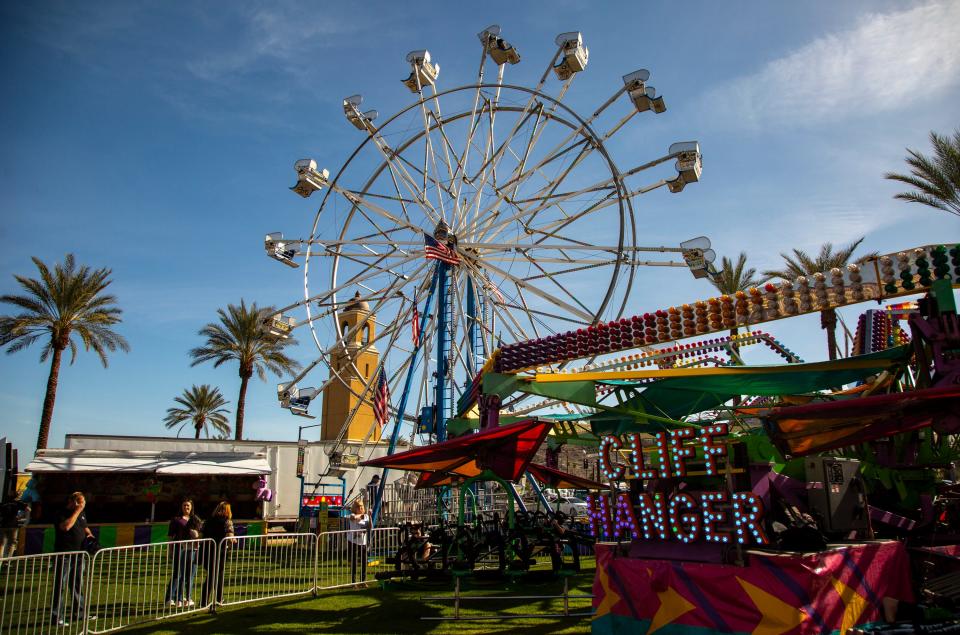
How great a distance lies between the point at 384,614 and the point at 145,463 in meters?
13.8

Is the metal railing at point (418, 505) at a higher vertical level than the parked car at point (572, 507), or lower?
higher

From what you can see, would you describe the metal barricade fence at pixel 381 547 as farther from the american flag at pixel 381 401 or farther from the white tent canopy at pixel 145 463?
the white tent canopy at pixel 145 463

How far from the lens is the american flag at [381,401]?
19.4 meters

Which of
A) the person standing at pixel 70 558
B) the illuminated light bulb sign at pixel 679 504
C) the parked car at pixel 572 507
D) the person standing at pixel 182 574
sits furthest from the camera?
the parked car at pixel 572 507

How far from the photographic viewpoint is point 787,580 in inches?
237

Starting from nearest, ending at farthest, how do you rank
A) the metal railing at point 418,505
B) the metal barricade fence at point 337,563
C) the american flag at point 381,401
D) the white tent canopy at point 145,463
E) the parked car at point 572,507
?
the metal barricade fence at point 337,563
the metal railing at point 418,505
the white tent canopy at point 145,463
the american flag at point 381,401
the parked car at point 572,507

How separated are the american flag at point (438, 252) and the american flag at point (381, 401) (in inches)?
153

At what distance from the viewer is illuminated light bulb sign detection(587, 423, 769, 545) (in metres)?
6.53

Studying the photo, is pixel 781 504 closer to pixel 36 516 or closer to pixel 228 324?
pixel 36 516

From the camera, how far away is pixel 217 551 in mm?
10312

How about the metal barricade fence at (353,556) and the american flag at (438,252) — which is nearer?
the metal barricade fence at (353,556)

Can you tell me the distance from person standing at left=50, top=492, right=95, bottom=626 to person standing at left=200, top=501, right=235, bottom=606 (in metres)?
1.56

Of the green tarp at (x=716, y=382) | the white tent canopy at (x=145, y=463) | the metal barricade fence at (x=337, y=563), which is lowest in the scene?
the metal barricade fence at (x=337, y=563)

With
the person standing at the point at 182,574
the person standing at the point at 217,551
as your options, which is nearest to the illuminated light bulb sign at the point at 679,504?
the person standing at the point at 217,551
